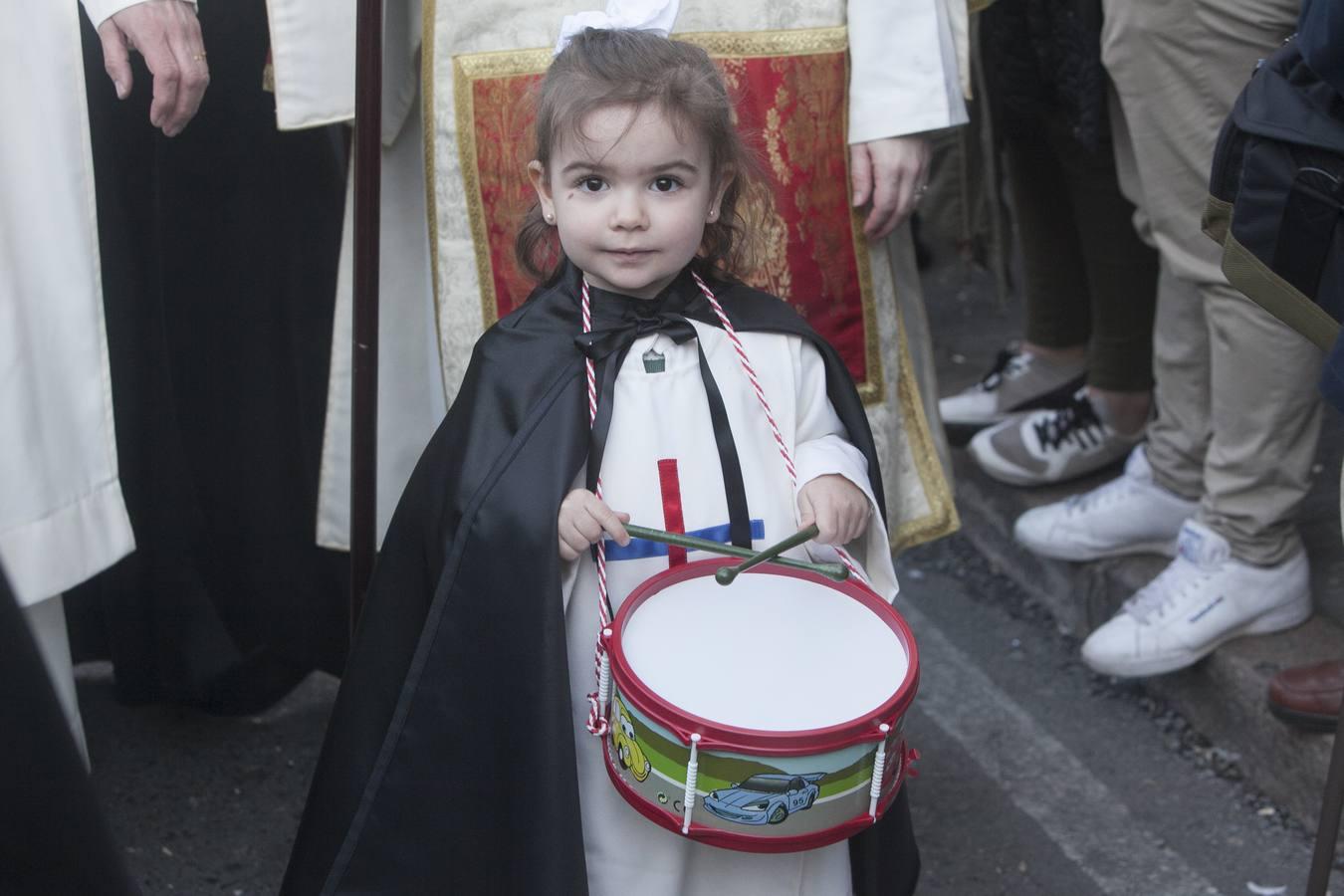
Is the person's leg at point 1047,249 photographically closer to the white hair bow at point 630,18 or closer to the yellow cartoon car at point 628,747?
the white hair bow at point 630,18

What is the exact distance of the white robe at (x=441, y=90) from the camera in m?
2.25

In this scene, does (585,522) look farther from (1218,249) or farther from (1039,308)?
(1039,308)

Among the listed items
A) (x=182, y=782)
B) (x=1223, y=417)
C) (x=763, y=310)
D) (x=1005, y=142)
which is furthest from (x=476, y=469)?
(x=1005, y=142)

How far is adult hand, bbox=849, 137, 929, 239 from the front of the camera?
2283mm

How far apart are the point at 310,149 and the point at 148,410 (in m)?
0.54

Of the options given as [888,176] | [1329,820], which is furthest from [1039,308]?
[1329,820]

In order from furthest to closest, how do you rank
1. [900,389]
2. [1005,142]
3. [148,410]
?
[1005,142] → [148,410] → [900,389]

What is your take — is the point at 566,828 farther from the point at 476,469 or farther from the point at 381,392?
the point at 381,392

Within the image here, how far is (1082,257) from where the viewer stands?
12.4 feet

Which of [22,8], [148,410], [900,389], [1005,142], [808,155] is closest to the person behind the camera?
[22,8]

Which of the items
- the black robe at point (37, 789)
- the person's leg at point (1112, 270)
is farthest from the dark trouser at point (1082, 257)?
the black robe at point (37, 789)

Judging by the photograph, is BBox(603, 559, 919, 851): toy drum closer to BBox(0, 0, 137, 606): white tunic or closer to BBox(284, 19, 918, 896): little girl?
BBox(284, 19, 918, 896): little girl

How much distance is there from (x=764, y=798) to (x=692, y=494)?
0.41 m

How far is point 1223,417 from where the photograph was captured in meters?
2.82
